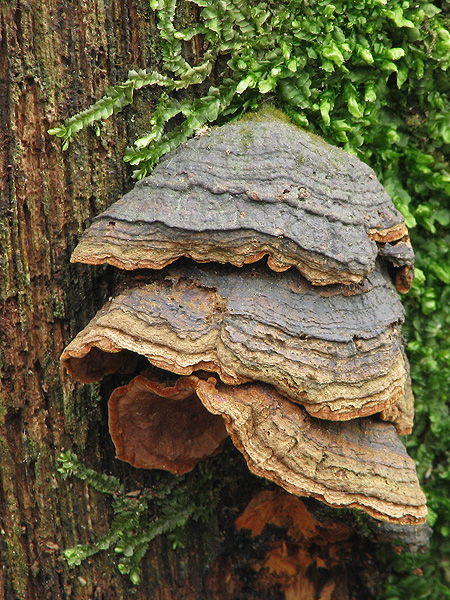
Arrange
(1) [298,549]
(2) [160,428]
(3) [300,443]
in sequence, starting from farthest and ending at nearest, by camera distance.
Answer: (1) [298,549], (2) [160,428], (3) [300,443]

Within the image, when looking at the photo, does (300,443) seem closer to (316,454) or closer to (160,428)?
(316,454)

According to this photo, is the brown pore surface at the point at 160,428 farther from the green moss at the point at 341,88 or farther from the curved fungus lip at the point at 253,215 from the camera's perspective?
the curved fungus lip at the point at 253,215

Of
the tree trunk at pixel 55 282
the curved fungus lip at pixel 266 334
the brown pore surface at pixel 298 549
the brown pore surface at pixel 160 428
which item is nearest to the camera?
the curved fungus lip at pixel 266 334

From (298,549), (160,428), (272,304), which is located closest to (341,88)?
(272,304)

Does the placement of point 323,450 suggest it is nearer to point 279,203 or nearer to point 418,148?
point 279,203

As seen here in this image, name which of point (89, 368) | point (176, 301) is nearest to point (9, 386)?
point (89, 368)

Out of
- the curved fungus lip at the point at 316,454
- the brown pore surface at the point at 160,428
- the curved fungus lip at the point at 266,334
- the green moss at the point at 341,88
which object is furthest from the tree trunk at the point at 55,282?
the curved fungus lip at the point at 316,454
